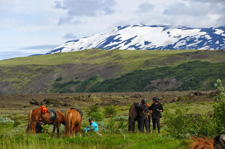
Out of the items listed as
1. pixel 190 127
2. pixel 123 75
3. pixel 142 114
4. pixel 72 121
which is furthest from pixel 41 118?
pixel 123 75

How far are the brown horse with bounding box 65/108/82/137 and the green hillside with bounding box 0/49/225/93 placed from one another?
96.0 metres

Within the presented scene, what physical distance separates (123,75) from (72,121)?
127 meters

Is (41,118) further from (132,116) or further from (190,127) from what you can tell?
(190,127)

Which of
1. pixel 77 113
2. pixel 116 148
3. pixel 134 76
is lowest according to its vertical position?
pixel 116 148

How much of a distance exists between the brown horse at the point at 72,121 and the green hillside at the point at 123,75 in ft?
315

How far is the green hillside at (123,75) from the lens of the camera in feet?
388

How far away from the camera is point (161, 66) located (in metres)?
144

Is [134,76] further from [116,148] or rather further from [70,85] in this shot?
[116,148]

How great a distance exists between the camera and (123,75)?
14275cm

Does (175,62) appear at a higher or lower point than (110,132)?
higher

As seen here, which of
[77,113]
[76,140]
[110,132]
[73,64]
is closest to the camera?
[76,140]

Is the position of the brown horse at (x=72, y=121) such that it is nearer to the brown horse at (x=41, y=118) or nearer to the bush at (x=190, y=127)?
the brown horse at (x=41, y=118)

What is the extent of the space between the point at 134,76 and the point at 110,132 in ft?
390

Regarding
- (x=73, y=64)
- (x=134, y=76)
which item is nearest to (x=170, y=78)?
(x=134, y=76)
